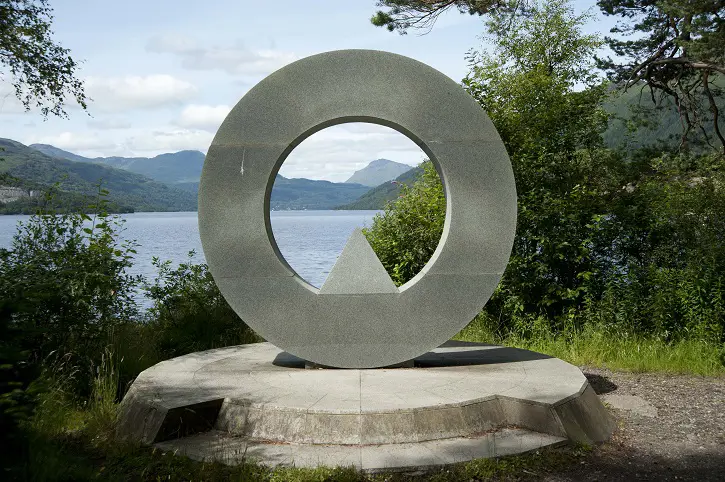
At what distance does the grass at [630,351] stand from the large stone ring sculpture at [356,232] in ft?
9.55

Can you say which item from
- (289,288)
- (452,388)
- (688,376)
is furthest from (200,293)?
(688,376)

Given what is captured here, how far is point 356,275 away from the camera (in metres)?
6.86

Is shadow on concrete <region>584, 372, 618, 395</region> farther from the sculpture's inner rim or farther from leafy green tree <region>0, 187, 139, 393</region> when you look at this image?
leafy green tree <region>0, 187, 139, 393</region>

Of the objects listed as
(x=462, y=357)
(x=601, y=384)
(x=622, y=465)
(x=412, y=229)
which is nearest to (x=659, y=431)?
(x=622, y=465)

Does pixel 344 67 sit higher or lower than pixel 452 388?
higher

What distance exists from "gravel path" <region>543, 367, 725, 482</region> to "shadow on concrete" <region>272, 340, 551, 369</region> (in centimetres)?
102

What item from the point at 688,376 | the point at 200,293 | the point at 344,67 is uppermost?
the point at 344,67

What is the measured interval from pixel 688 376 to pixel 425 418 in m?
4.75

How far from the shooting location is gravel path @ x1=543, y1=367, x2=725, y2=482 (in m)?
5.23

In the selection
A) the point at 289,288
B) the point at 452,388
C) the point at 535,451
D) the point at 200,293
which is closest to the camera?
the point at 535,451

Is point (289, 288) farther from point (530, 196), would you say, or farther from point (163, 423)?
point (530, 196)

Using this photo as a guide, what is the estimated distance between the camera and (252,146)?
6.84 meters

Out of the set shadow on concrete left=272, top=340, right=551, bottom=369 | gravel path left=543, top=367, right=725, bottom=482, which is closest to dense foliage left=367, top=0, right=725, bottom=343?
gravel path left=543, top=367, right=725, bottom=482

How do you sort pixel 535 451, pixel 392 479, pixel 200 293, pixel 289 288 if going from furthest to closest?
pixel 200 293 → pixel 289 288 → pixel 535 451 → pixel 392 479
